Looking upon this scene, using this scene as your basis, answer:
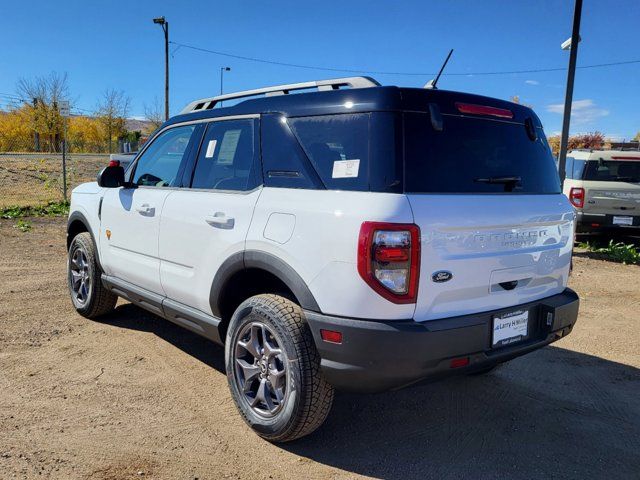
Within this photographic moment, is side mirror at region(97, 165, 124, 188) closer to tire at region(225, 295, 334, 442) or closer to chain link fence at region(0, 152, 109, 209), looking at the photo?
tire at region(225, 295, 334, 442)

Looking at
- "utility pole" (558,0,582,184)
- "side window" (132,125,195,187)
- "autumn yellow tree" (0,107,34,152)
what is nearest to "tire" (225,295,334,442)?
"side window" (132,125,195,187)

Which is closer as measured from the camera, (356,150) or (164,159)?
(356,150)

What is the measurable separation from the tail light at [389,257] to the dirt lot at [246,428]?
106 centimetres

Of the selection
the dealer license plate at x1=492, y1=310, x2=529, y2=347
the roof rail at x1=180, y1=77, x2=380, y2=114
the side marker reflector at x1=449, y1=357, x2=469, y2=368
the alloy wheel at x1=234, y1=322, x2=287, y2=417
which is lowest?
the alloy wheel at x1=234, y1=322, x2=287, y2=417

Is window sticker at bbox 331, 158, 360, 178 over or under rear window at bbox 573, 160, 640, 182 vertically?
under

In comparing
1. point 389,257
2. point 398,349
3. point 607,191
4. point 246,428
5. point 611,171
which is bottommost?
point 246,428

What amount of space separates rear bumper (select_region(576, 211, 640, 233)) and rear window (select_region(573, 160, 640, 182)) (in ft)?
2.24

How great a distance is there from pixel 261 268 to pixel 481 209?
48.1 inches

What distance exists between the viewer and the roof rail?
3.03m

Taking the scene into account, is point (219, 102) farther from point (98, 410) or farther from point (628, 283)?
point (628, 283)

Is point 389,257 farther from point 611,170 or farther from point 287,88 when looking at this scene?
point 611,170

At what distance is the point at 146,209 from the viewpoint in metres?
4.14

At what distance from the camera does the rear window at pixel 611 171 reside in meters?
9.80

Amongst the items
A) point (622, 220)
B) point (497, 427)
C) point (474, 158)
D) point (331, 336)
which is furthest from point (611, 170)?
point (331, 336)
